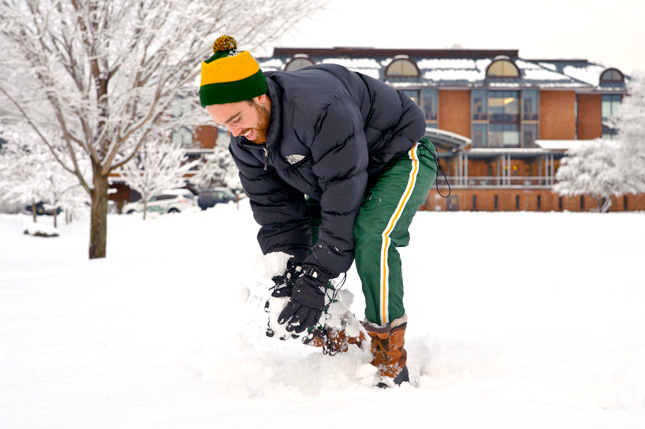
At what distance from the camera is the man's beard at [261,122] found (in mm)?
1951

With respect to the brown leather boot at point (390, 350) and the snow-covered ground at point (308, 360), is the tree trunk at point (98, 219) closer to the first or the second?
the snow-covered ground at point (308, 360)

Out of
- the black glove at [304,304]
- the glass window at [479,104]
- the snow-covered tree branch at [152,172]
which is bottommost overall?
the black glove at [304,304]

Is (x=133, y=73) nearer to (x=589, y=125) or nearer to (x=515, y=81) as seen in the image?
(x=515, y=81)

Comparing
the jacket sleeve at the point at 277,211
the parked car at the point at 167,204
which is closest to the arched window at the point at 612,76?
the parked car at the point at 167,204

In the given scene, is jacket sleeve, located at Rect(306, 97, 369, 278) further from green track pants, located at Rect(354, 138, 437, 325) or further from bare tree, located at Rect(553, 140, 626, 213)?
bare tree, located at Rect(553, 140, 626, 213)

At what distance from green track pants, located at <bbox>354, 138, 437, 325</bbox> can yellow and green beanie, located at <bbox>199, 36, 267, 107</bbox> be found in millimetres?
695

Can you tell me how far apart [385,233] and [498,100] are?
38.5 metres

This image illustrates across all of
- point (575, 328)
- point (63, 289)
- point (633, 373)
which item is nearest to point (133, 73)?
point (63, 289)

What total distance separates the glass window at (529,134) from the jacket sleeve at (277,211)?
126 ft

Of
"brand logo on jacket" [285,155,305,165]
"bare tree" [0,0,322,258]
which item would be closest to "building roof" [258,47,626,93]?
"bare tree" [0,0,322,258]

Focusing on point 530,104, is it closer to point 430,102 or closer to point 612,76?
point 612,76

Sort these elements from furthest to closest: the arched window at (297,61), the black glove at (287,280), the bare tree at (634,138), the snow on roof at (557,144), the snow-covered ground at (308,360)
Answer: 1. the arched window at (297,61)
2. the snow on roof at (557,144)
3. the bare tree at (634,138)
4. the black glove at (287,280)
5. the snow-covered ground at (308,360)

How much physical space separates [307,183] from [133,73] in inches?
258

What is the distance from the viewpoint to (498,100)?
122ft
